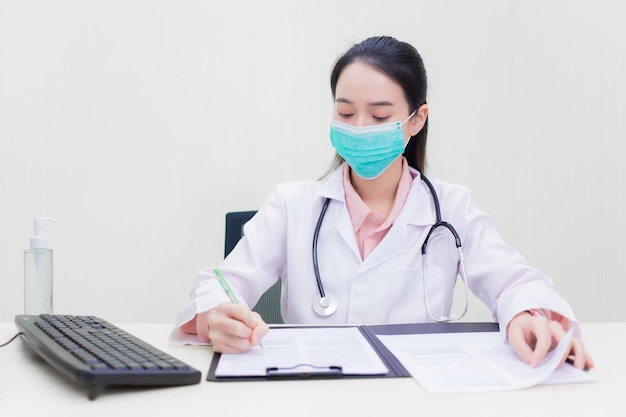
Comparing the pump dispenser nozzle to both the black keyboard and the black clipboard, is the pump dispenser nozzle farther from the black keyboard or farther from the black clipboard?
the black clipboard

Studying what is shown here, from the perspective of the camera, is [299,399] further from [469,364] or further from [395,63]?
[395,63]

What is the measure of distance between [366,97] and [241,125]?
89 cm

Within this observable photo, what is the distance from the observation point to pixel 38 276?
4.32ft

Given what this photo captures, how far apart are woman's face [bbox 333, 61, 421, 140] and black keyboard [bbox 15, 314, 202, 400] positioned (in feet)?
2.35

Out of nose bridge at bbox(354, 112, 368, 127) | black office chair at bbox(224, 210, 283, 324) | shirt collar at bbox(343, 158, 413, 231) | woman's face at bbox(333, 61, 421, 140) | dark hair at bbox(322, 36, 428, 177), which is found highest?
dark hair at bbox(322, 36, 428, 177)

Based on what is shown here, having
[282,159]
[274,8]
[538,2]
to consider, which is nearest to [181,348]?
[282,159]

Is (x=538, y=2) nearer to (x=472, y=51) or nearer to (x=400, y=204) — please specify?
(x=472, y=51)

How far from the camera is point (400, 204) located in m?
1.49

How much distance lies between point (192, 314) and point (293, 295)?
0.40 meters

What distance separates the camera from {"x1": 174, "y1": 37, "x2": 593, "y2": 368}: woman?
4.60ft

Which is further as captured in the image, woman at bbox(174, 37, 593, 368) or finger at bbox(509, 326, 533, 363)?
woman at bbox(174, 37, 593, 368)

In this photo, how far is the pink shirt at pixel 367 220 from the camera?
4.80 ft

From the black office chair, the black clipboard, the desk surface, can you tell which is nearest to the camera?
the desk surface

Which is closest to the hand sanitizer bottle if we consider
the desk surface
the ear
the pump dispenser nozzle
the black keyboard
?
the pump dispenser nozzle
